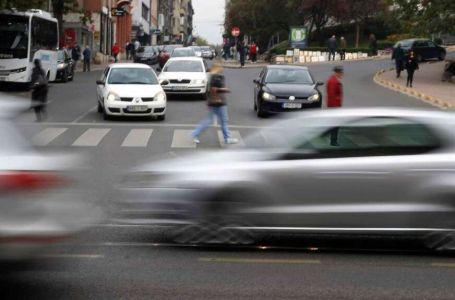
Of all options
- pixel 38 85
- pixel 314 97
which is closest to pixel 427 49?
pixel 314 97

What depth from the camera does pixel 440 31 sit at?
35375mm

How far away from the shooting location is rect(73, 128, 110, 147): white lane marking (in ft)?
51.5

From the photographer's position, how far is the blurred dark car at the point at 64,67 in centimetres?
3459

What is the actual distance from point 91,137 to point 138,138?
3.56 feet

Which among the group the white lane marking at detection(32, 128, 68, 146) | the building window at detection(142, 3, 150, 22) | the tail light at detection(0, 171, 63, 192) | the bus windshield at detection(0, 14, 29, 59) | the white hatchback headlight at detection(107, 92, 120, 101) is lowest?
the white lane marking at detection(32, 128, 68, 146)

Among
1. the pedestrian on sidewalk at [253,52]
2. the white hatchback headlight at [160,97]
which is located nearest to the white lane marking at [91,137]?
the white hatchback headlight at [160,97]

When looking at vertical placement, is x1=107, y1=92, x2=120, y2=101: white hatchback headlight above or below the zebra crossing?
above

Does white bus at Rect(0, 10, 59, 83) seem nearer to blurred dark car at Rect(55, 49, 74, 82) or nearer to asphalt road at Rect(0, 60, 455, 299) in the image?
blurred dark car at Rect(55, 49, 74, 82)

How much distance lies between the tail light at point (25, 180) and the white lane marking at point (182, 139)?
10.0 meters

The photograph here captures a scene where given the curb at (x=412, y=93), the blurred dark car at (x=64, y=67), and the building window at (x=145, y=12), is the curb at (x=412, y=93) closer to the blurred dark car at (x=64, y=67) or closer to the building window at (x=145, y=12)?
the blurred dark car at (x=64, y=67)

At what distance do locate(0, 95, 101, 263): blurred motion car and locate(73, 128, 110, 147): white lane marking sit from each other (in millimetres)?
9831

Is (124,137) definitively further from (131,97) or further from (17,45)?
(17,45)

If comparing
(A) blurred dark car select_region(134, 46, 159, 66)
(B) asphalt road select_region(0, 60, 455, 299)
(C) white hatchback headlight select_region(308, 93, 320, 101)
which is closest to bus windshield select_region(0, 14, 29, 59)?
(C) white hatchback headlight select_region(308, 93, 320, 101)

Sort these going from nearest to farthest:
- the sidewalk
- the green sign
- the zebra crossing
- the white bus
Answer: the zebra crossing, the sidewalk, the white bus, the green sign
